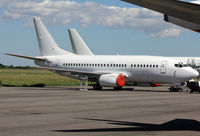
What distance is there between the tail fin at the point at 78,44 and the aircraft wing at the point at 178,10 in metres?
45.0

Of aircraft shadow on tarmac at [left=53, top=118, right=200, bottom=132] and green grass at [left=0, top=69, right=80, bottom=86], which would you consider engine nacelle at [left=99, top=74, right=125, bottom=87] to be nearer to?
green grass at [left=0, top=69, right=80, bottom=86]

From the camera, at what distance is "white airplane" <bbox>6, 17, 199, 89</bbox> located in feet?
139

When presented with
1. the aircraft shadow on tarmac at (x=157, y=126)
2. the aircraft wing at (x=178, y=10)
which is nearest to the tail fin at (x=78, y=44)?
the aircraft shadow on tarmac at (x=157, y=126)

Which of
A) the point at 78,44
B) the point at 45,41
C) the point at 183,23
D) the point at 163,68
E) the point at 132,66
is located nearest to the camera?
the point at 183,23

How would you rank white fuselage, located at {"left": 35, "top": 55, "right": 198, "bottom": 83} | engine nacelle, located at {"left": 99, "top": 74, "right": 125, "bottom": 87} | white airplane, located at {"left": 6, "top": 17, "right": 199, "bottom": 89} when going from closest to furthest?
white fuselage, located at {"left": 35, "top": 55, "right": 198, "bottom": 83}, white airplane, located at {"left": 6, "top": 17, "right": 199, "bottom": 89}, engine nacelle, located at {"left": 99, "top": 74, "right": 125, "bottom": 87}

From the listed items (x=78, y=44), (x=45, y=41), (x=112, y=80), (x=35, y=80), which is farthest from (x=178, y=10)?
(x=35, y=80)

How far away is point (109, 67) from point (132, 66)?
2917 mm

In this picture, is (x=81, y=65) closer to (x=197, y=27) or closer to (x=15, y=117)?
(x=15, y=117)

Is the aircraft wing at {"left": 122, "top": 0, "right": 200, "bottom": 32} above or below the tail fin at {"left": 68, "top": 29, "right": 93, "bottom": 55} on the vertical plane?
below

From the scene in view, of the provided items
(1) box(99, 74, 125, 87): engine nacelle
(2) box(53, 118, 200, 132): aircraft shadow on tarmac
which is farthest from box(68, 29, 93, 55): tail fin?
(2) box(53, 118, 200, 132): aircraft shadow on tarmac

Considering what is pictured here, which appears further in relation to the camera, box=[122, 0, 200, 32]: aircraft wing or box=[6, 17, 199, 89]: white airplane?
box=[6, 17, 199, 89]: white airplane

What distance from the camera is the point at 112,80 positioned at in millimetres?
43938

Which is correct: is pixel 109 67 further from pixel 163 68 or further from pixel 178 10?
pixel 178 10

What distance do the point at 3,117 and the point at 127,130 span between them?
5938 millimetres
